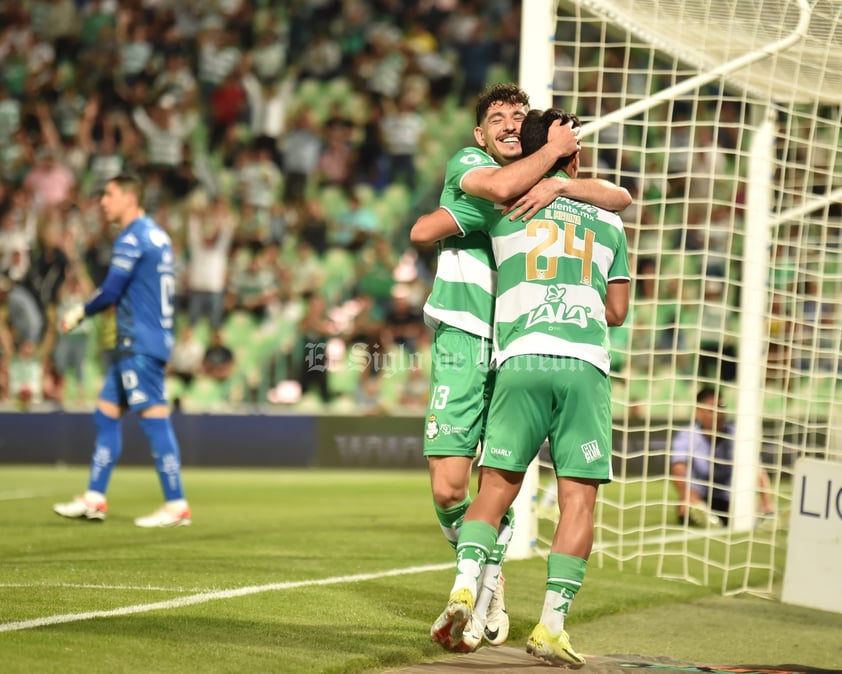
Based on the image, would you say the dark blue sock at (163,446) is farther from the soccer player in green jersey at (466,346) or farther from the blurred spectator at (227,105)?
the blurred spectator at (227,105)

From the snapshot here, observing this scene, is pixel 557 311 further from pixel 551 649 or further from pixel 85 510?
pixel 85 510

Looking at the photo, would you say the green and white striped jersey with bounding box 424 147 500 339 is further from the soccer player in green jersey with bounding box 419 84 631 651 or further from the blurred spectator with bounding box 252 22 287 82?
the blurred spectator with bounding box 252 22 287 82

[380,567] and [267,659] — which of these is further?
[380,567]

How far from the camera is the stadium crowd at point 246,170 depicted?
14656 millimetres

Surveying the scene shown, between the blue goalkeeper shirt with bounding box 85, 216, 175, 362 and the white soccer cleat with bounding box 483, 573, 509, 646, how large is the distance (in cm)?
384

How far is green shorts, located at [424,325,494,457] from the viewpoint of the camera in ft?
16.0

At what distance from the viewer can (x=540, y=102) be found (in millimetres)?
7133

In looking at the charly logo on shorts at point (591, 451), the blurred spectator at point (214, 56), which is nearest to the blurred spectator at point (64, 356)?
the blurred spectator at point (214, 56)

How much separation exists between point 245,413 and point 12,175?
5581 mm

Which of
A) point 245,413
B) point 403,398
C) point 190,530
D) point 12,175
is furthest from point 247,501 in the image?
point 12,175

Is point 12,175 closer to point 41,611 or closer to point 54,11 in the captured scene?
point 54,11

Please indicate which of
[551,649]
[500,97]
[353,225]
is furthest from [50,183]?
[551,649]

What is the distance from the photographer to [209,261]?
15.2m

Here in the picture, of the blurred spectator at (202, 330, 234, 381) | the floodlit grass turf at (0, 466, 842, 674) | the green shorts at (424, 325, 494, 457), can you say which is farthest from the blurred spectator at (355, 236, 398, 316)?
the green shorts at (424, 325, 494, 457)
